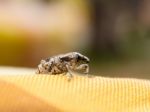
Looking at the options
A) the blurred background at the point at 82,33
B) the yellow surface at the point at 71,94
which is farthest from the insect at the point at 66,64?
the blurred background at the point at 82,33

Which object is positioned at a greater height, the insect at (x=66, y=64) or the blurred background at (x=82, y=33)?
the insect at (x=66, y=64)

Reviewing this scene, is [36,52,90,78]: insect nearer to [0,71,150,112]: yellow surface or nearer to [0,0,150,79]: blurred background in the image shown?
[0,71,150,112]: yellow surface

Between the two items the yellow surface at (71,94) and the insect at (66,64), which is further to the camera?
the insect at (66,64)

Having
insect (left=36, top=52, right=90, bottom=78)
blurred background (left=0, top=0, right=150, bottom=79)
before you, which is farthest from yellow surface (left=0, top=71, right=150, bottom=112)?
blurred background (left=0, top=0, right=150, bottom=79)

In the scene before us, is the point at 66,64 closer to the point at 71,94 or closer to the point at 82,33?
the point at 71,94

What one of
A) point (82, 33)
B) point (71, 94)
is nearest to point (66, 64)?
point (71, 94)

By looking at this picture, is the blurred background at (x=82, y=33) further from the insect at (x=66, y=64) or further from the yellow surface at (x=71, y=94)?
the yellow surface at (x=71, y=94)
